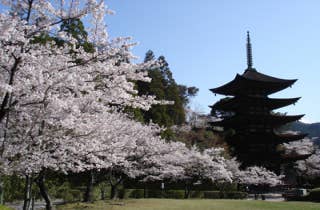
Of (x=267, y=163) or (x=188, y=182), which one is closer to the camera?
(x=188, y=182)

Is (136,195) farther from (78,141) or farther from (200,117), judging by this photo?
(200,117)

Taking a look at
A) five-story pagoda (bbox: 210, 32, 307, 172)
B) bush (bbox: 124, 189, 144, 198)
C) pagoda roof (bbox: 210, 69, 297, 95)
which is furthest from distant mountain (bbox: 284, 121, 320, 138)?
bush (bbox: 124, 189, 144, 198)

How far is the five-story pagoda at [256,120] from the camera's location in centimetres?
3531

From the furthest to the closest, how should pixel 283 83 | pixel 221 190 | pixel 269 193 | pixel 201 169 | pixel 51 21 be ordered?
pixel 283 83 → pixel 269 193 → pixel 221 190 → pixel 201 169 → pixel 51 21

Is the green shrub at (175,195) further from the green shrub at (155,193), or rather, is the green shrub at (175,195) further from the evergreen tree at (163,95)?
the evergreen tree at (163,95)

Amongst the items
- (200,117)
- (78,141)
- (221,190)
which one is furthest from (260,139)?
(200,117)

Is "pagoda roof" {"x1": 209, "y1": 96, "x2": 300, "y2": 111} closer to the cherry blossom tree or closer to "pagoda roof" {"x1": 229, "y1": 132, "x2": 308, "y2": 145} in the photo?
"pagoda roof" {"x1": 229, "y1": 132, "x2": 308, "y2": 145}

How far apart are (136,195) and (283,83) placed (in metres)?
19.9

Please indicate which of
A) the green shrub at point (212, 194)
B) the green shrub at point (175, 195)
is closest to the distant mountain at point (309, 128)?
the green shrub at point (212, 194)

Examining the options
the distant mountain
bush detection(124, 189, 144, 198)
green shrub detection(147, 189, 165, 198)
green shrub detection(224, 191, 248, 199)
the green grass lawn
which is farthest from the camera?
the distant mountain

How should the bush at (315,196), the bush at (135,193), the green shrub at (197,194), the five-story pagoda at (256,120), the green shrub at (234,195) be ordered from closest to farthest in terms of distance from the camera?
the bush at (315,196) → the bush at (135,193) → the green shrub at (234,195) → the green shrub at (197,194) → the five-story pagoda at (256,120)

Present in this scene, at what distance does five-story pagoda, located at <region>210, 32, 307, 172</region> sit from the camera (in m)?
35.3

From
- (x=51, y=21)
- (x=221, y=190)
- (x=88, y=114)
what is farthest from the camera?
(x=221, y=190)

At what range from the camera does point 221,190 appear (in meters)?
28.1
